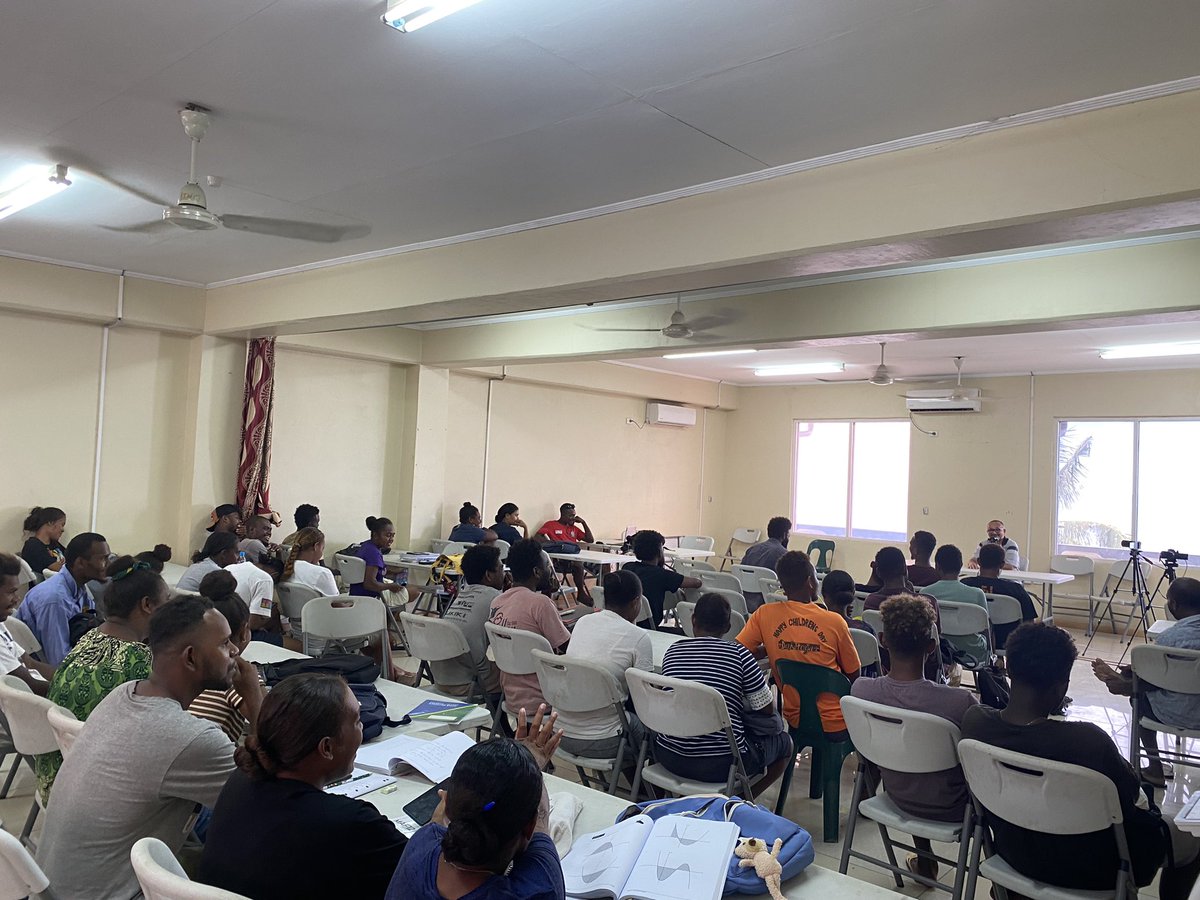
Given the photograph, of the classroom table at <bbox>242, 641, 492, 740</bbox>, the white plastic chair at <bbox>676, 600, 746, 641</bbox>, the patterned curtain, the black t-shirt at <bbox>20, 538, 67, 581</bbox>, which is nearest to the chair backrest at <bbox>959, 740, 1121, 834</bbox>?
the classroom table at <bbox>242, 641, 492, 740</bbox>

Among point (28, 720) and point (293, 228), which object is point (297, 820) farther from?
point (293, 228)

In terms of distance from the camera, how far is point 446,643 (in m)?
3.96

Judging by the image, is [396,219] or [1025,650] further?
[396,219]

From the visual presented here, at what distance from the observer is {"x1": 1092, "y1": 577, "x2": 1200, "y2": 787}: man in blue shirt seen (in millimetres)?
3953

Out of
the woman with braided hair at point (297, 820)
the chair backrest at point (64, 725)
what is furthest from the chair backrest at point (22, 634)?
the woman with braided hair at point (297, 820)

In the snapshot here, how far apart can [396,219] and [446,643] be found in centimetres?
245

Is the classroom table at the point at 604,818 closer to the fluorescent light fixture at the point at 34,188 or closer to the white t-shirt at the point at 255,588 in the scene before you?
the white t-shirt at the point at 255,588

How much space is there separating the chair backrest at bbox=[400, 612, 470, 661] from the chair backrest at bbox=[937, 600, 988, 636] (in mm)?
2944

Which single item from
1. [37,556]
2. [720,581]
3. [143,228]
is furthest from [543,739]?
[37,556]

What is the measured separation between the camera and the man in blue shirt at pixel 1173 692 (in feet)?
13.0

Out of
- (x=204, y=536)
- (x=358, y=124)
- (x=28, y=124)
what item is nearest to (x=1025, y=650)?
(x=358, y=124)

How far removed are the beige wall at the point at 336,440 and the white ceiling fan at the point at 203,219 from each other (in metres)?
2.69

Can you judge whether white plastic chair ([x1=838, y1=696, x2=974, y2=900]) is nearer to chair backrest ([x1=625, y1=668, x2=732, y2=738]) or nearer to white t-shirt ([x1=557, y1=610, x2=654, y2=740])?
chair backrest ([x1=625, y1=668, x2=732, y2=738])

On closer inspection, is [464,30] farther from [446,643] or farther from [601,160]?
[446,643]
